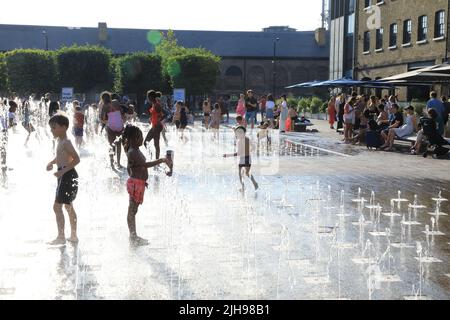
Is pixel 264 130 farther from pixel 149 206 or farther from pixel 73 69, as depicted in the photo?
pixel 73 69

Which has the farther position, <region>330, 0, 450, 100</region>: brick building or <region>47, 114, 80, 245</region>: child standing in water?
<region>330, 0, 450, 100</region>: brick building

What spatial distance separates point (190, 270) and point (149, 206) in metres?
3.54

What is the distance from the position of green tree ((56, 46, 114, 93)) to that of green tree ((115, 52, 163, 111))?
313cm

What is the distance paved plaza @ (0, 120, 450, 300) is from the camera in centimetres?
576

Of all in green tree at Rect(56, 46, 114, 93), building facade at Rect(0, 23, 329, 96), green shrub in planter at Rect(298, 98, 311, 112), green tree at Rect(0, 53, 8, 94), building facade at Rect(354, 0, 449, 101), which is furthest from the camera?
building facade at Rect(0, 23, 329, 96)

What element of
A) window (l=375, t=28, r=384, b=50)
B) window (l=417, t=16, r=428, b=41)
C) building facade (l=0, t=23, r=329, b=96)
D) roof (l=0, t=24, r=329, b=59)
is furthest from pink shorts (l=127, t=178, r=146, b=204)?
roof (l=0, t=24, r=329, b=59)

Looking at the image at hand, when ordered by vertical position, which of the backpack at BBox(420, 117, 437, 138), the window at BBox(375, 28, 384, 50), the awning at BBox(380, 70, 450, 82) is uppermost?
the window at BBox(375, 28, 384, 50)

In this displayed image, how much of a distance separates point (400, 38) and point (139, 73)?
2282cm

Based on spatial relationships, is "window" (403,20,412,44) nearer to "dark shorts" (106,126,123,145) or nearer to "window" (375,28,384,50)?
"window" (375,28,384,50)

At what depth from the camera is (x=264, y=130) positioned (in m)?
25.5

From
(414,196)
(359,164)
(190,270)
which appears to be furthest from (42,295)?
(359,164)

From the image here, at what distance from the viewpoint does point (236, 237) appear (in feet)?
25.3

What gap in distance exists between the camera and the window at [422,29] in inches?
1346

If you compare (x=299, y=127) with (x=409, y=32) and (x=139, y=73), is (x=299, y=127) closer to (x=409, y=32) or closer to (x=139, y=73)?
(x=409, y=32)
